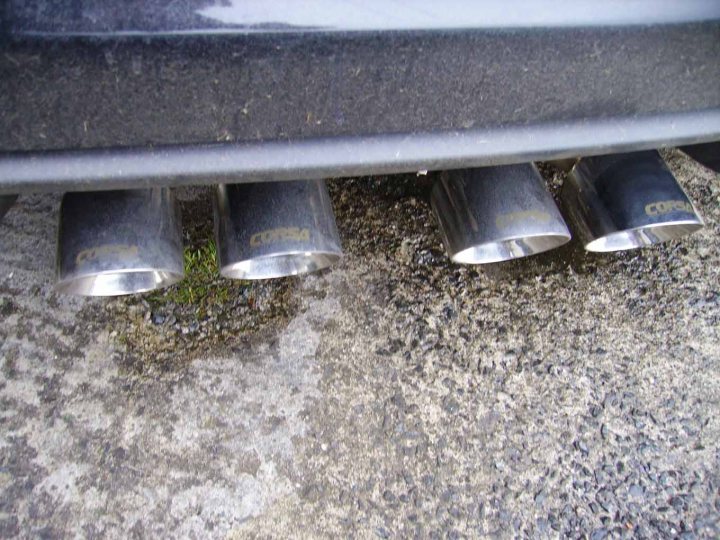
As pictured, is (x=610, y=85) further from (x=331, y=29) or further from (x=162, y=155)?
(x=162, y=155)

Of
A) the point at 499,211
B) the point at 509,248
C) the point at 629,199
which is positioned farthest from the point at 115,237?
the point at 629,199

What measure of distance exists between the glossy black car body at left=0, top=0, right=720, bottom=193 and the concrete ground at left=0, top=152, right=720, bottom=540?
681mm

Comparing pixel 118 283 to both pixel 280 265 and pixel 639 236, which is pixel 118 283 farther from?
pixel 639 236

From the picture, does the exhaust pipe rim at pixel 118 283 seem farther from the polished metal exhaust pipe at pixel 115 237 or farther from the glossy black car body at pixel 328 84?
the glossy black car body at pixel 328 84

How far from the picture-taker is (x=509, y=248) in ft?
5.04

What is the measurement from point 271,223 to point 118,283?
1.21ft

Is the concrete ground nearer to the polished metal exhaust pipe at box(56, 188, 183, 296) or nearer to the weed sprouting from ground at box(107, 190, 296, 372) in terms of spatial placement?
the weed sprouting from ground at box(107, 190, 296, 372)

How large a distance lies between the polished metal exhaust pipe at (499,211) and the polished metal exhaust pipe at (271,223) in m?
0.24

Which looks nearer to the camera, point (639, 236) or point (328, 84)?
point (328, 84)

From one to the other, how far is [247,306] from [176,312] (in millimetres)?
157

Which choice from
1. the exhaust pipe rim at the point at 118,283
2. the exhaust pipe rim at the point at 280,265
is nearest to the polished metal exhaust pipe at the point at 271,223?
the exhaust pipe rim at the point at 280,265

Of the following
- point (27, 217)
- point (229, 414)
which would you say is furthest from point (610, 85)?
point (27, 217)

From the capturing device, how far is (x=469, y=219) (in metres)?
1.35

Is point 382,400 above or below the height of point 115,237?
below
